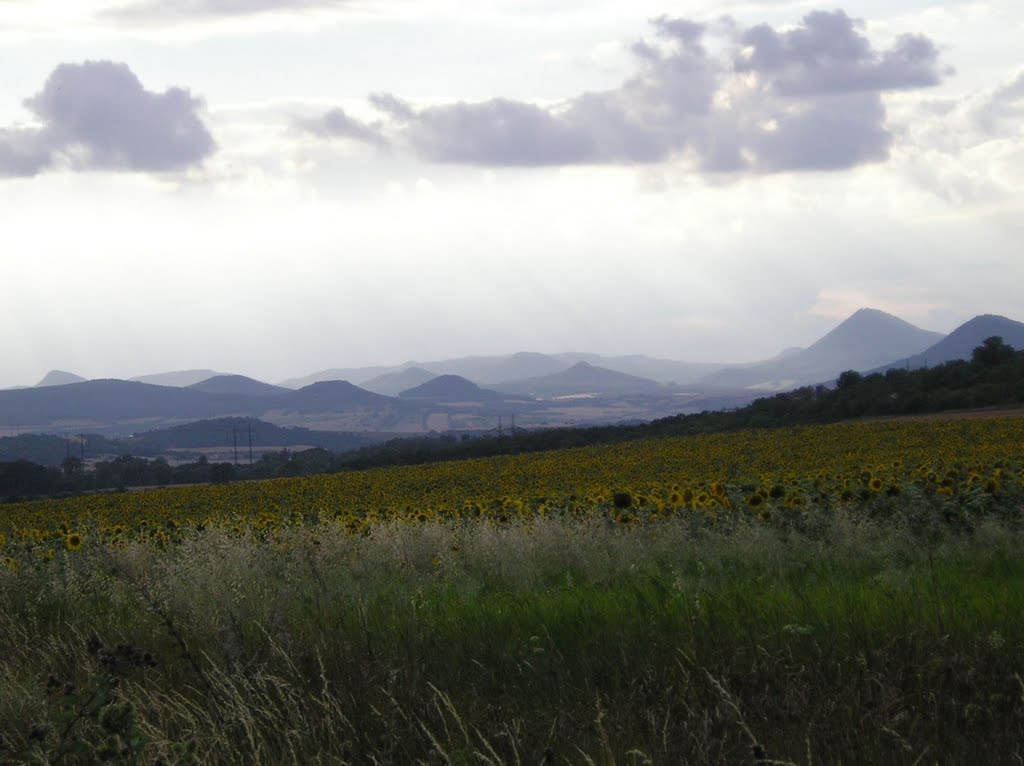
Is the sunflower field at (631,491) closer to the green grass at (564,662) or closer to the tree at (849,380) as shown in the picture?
the green grass at (564,662)

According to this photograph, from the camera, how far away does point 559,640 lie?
23.5ft

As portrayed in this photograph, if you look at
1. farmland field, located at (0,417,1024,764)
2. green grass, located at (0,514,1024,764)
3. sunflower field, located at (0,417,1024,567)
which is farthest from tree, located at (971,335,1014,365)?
green grass, located at (0,514,1024,764)

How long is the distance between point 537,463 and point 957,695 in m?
32.2

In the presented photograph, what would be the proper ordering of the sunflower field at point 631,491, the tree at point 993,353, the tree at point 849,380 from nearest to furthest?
the sunflower field at point 631,491
the tree at point 993,353
the tree at point 849,380

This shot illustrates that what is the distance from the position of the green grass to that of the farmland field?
2 centimetres

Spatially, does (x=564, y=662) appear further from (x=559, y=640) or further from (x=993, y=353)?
(x=993, y=353)

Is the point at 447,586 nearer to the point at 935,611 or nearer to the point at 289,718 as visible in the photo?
the point at 289,718

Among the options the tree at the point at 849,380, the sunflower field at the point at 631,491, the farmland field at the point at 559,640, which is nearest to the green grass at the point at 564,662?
the farmland field at the point at 559,640

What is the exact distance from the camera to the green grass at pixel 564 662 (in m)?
5.61

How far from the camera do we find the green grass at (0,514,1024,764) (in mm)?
5609

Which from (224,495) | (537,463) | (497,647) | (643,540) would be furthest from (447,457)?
(497,647)

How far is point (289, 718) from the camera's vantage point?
6387mm

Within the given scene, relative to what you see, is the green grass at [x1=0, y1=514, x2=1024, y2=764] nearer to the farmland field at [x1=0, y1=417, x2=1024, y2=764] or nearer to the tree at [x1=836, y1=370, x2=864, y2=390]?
the farmland field at [x1=0, y1=417, x2=1024, y2=764]

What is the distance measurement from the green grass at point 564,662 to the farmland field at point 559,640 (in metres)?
0.02
